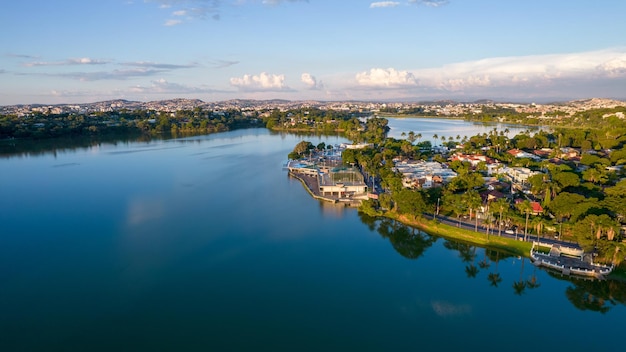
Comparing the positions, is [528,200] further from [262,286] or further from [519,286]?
[262,286]

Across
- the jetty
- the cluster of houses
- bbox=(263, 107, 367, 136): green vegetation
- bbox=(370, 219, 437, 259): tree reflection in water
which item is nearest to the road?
the jetty

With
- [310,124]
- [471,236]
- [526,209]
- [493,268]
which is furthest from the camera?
[310,124]

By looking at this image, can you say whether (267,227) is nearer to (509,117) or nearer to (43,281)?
(43,281)

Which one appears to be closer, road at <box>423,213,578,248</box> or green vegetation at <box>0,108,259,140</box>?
road at <box>423,213,578,248</box>

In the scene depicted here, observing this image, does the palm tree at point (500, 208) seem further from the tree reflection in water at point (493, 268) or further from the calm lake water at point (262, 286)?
the calm lake water at point (262, 286)

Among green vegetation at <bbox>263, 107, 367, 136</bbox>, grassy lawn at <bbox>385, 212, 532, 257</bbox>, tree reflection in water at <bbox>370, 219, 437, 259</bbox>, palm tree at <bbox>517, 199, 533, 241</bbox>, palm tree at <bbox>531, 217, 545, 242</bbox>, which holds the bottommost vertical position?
tree reflection in water at <bbox>370, 219, 437, 259</bbox>

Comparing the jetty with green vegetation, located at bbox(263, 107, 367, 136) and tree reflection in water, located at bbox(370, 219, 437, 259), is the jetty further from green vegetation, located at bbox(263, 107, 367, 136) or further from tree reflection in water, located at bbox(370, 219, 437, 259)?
green vegetation, located at bbox(263, 107, 367, 136)

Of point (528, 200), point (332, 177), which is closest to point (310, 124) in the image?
point (332, 177)

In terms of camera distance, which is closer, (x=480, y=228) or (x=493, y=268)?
(x=493, y=268)

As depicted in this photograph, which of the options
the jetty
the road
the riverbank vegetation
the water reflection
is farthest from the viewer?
the water reflection
